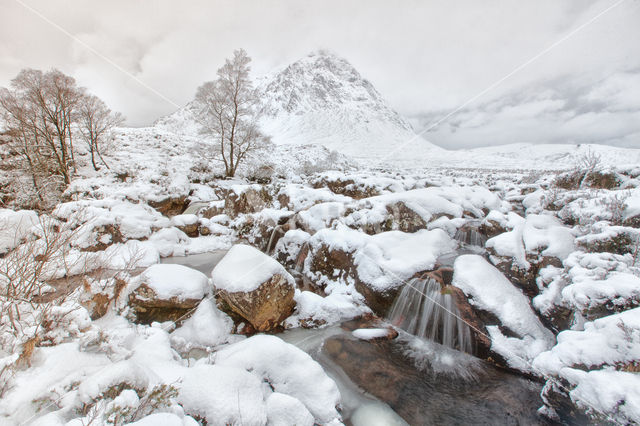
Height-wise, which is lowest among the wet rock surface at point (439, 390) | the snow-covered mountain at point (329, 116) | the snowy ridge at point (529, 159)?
the wet rock surface at point (439, 390)

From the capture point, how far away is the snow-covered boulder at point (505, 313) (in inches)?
169

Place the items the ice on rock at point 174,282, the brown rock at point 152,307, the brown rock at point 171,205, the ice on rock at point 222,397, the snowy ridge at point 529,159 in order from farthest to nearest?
the snowy ridge at point 529,159 < the brown rock at point 171,205 < the ice on rock at point 174,282 < the brown rock at point 152,307 < the ice on rock at point 222,397

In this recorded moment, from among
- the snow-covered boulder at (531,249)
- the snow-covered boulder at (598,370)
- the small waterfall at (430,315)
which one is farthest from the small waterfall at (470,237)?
the snow-covered boulder at (598,370)

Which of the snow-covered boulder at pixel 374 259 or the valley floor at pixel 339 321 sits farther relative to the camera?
the snow-covered boulder at pixel 374 259

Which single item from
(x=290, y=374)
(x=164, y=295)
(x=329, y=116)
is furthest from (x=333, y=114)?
(x=290, y=374)

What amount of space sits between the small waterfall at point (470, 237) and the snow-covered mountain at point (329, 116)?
66.6 meters

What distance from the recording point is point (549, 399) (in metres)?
3.52

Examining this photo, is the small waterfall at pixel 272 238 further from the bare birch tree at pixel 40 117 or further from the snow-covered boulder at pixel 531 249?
the bare birch tree at pixel 40 117

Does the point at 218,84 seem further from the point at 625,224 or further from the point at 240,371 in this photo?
the point at 625,224

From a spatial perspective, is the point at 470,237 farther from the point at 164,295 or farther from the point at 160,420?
the point at 164,295

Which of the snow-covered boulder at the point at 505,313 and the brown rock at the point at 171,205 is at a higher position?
the brown rock at the point at 171,205

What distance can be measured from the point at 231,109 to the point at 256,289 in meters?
17.0

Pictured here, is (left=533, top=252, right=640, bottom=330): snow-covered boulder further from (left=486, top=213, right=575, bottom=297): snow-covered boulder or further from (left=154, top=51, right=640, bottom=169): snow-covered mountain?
(left=154, top=51, right=640, bottom=169): snow-covered mountain

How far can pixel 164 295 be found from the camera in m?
5.27
